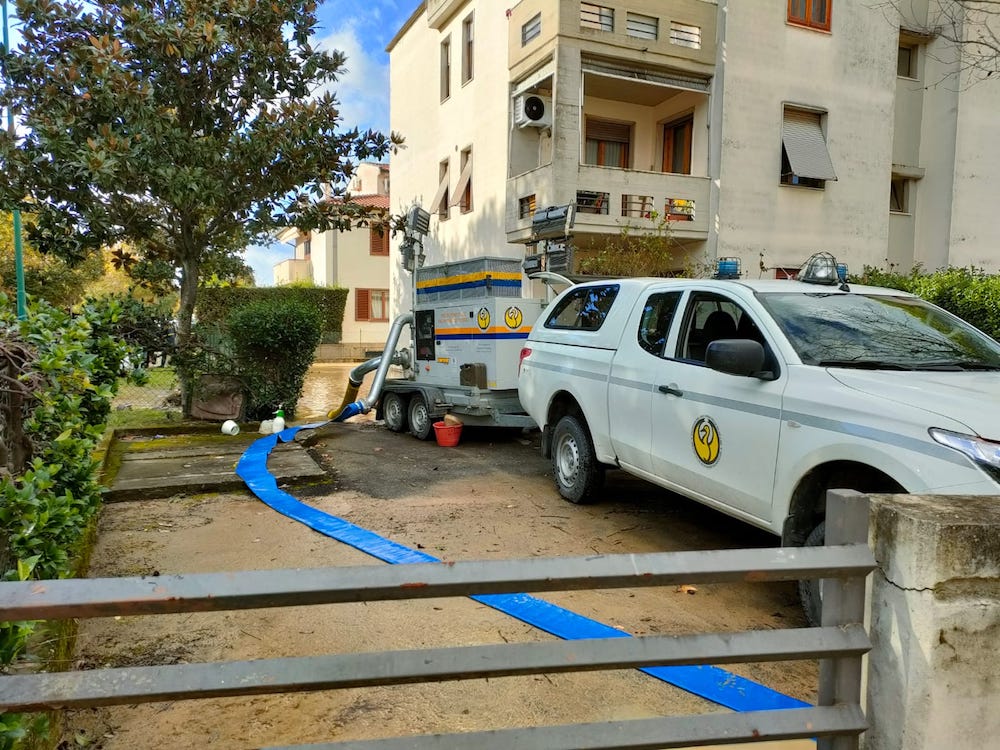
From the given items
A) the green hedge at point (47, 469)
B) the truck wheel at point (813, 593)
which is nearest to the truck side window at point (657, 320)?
the truck wheel at point (813, 593)

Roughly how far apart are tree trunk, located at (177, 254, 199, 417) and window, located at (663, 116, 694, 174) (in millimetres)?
11272

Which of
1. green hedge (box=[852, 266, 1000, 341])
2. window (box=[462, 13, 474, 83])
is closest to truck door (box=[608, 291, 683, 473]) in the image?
green hedge (box=[852, 266, 1000, 341])

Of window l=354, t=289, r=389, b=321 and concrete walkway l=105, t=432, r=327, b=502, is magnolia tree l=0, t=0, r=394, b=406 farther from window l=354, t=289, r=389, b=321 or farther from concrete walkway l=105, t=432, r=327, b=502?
window l=354, t=289, r=389, b=321

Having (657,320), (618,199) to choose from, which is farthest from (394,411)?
(618,199)

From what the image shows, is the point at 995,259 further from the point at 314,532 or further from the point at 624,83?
the point at 314,532

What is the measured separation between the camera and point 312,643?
12.1ft

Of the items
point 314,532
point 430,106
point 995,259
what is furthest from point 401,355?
point 995,259

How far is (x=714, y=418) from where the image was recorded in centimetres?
442

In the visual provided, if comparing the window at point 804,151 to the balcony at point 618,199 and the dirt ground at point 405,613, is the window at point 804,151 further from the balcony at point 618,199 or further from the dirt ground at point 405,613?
the dirt ground at point 405,613

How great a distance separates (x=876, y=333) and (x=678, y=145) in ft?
46.3

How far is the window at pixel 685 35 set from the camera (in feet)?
49.5

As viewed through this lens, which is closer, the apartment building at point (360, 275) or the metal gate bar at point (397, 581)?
the metal gate bar at point (397, 581)

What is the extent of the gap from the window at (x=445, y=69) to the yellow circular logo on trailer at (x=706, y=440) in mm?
18022

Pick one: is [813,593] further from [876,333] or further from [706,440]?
Result: [876,333]
